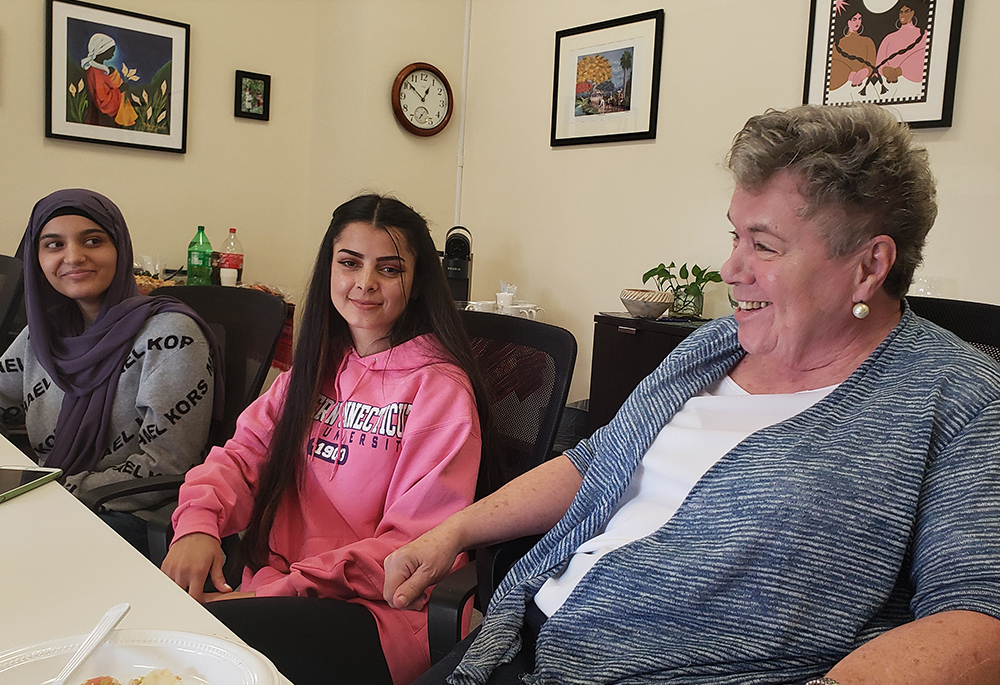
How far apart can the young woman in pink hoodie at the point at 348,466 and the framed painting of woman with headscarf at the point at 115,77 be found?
2.55m

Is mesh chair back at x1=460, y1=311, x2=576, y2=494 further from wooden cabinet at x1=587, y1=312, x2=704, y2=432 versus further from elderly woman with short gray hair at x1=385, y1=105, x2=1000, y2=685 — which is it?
Answer: wooden cabinet at x1=587, y1=312, x2=704, y2=432

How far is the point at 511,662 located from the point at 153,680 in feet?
1.83

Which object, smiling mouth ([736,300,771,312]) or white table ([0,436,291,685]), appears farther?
smiling mouth ([736,300,771,312])

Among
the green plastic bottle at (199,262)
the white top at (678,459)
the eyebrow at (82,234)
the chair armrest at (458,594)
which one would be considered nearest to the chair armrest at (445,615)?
the chair armrest at (458,594)

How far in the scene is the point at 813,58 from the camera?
279 cm

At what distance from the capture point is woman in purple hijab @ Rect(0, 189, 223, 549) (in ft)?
5.79

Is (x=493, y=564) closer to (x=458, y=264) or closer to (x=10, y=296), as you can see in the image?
(x=10, y=296)

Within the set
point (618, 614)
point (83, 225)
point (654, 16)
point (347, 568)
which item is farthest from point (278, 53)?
point (618, 614)

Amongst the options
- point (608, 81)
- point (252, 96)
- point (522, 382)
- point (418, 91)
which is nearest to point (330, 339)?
point (522, 382)

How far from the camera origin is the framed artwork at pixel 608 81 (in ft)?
10.8

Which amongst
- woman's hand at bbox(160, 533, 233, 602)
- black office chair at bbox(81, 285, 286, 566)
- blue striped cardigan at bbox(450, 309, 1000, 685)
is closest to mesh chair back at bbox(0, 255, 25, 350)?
black office chair at bbox(81, 285, 286, 566)

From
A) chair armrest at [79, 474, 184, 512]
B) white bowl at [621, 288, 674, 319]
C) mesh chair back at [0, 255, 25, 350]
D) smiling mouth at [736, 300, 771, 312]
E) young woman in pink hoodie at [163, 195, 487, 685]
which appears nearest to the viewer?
smiling mouth at [736, 300, 771, 312]

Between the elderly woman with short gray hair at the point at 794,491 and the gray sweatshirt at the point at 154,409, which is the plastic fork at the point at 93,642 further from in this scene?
the gray sweatshirt at the point at 154,409

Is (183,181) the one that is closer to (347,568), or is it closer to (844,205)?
(347,568)
